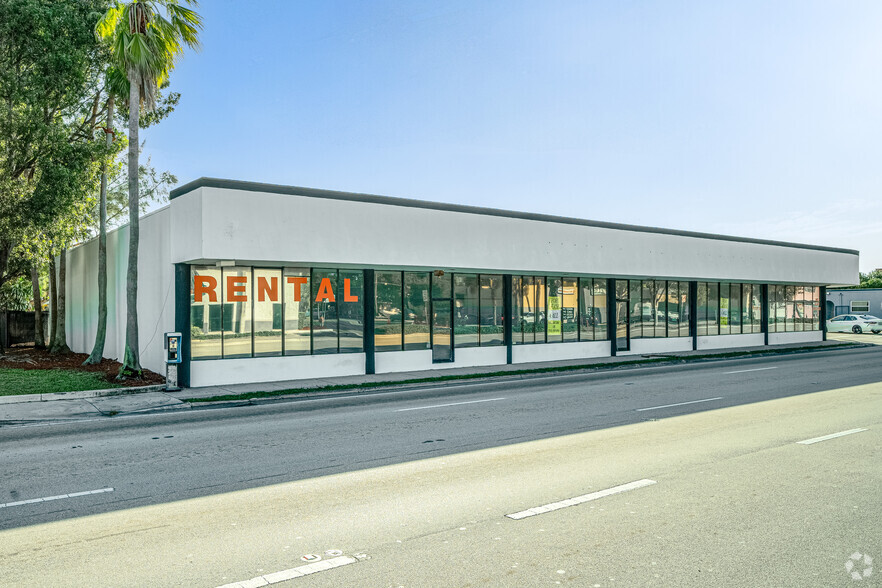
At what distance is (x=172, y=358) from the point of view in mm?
16922

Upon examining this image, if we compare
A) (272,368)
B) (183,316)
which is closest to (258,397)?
(272,368)

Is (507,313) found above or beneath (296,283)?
beneath

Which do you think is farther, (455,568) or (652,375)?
(652,375)

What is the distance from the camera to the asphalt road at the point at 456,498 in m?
5.16

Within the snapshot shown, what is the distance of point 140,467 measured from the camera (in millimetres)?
8734

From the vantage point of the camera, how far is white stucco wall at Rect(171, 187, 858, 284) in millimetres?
17531

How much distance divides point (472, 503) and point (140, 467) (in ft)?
15.2

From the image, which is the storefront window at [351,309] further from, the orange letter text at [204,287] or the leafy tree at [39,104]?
the leafy tree at [39,104]

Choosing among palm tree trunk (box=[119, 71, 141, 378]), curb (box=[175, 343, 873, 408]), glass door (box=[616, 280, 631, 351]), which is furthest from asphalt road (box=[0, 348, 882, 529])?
glass door (box=[616, 280, 631, 351])

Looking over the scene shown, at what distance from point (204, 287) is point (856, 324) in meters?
49.5

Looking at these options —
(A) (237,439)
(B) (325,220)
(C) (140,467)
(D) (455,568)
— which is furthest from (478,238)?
(D) (455,568)

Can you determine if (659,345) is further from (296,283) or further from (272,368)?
(272,368)

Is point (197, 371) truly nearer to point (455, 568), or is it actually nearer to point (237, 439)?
point (237, 439)

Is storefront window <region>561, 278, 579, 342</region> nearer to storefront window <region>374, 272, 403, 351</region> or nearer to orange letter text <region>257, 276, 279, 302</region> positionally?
storefront window <region>374, 272, 403, 351</region>
